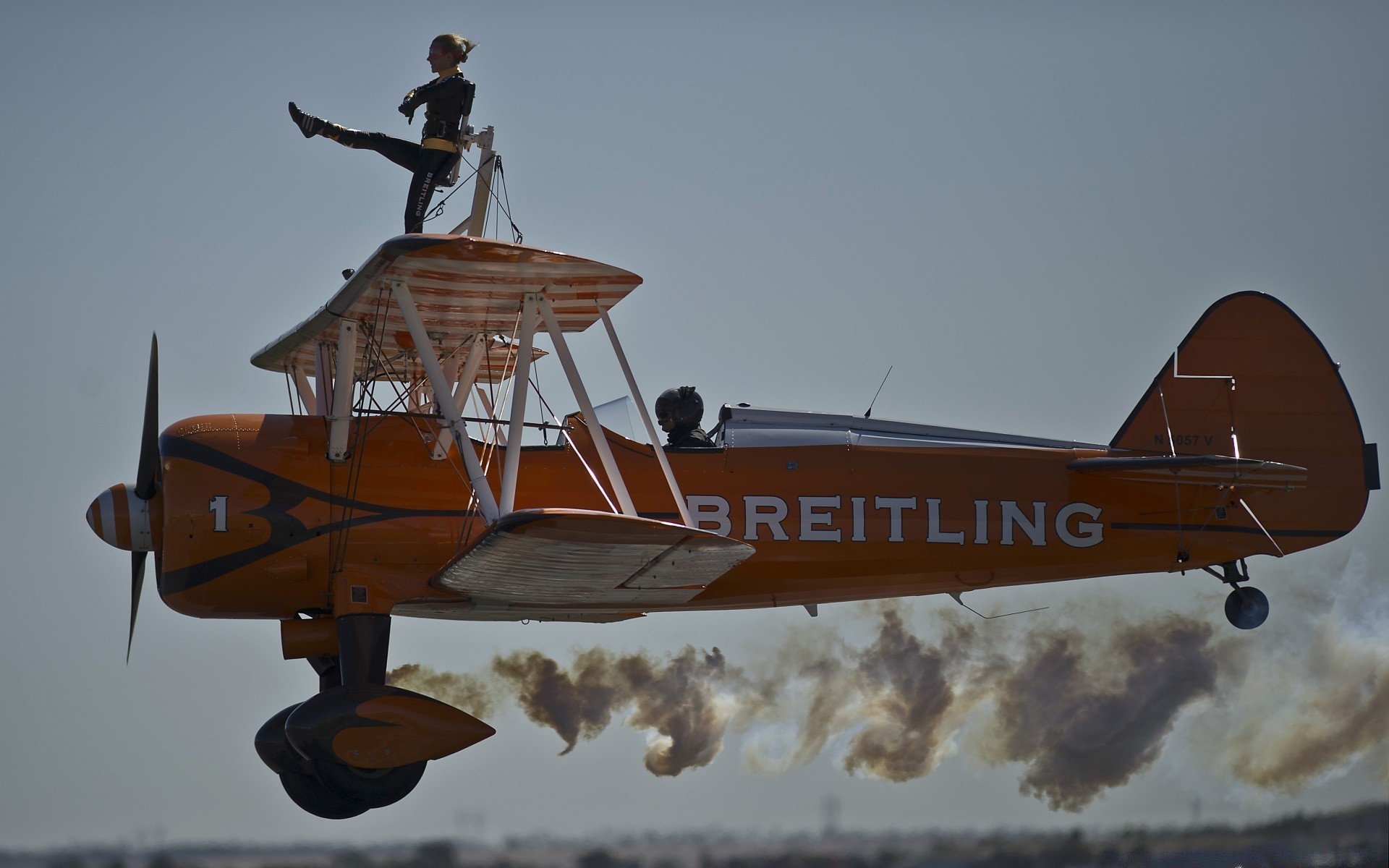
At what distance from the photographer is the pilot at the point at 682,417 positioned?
→ 13352 mm

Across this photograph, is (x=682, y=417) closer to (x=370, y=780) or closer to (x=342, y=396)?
(x=342, y=396)

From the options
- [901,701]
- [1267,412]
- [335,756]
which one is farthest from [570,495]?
[1267,412]

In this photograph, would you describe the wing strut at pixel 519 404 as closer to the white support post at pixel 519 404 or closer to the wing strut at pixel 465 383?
the white support post at pixel 519 404

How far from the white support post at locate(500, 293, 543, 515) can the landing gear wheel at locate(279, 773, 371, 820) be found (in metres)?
2.55

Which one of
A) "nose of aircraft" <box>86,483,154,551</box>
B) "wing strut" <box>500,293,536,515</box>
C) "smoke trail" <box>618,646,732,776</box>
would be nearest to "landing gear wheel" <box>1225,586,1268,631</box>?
"smoke trail" <box>618,646,732,776</box>

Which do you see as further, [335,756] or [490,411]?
[490,411]

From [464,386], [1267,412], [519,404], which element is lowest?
[519,404]

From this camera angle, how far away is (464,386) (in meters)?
13.0

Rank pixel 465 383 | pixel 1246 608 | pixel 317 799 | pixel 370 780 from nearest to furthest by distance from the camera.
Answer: pixel 370 780 < pixel 317 799 < pixel 465 383 < pixel 1246 608

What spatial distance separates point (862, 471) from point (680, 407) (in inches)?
59.8

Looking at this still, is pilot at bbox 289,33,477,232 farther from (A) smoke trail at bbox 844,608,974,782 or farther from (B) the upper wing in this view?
(A) smoke trail at bbox 844,608,974,782

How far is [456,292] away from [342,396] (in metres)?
1.11

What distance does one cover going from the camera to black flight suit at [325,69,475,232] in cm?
1370

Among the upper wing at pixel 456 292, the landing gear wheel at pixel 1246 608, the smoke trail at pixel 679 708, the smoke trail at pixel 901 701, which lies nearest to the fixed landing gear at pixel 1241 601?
the landing gear wheel at pixel 1246 608
